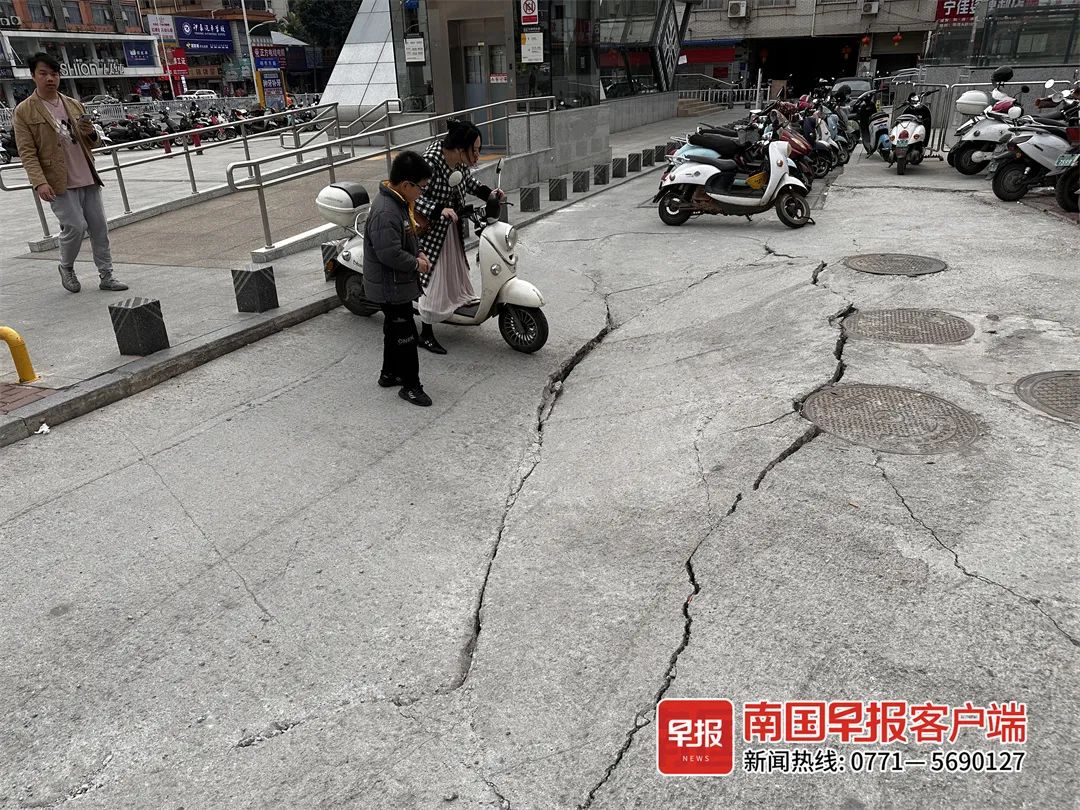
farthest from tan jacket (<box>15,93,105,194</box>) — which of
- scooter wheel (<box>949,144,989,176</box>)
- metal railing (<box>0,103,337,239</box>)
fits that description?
scooter wheel (<box>949,144,989,176</box>)

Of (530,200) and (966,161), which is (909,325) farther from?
(966,161)

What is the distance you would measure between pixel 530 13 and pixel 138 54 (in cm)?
5954


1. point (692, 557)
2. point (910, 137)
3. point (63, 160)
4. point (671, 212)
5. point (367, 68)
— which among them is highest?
point (367, 68)

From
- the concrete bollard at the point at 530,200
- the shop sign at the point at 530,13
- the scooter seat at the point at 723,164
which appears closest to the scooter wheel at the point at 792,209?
the scooter seat at the point at 723,164

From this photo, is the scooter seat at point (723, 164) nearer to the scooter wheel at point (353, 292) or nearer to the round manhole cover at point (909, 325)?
the round manhole cover at point (909, 325)

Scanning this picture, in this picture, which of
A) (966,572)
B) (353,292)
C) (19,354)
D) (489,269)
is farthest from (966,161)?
(19,354)

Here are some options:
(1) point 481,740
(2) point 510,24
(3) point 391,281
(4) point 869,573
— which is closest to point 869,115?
(2) point 510,24

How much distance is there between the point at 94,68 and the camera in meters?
57.6

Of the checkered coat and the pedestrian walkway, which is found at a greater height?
the checkered coat

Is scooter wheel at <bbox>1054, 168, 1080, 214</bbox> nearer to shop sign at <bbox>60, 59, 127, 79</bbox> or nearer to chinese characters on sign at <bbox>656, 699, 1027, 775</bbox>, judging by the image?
chinese characters on sign at <bbox>656, 699, 1027, 775</bbox>

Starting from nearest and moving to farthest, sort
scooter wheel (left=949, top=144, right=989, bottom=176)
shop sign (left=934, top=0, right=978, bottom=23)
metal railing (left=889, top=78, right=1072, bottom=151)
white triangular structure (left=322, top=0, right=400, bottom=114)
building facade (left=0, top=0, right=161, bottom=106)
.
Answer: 1. scooter wheel (left=949, top=144, right=989, bottom=176)
2. metal railing (left=889, top=78, right=1072, bottom=151)
3. white triangular structure (left=322, top=0, right=400, bottom=114)
4. shop sign (left=934, top=0, right=978, bottom=23)
5. building facade (left=0, top=0, right=161, bottom=106)

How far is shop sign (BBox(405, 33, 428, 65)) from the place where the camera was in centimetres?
1808

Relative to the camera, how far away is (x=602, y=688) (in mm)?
2838

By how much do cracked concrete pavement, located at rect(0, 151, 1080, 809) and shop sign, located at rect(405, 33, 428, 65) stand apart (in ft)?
47.3
